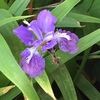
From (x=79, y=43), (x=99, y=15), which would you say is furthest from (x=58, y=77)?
(x=99, y=15)

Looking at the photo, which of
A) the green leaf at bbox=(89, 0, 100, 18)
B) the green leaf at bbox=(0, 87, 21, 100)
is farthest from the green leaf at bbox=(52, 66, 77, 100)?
the green leaf at bbox=(89, 0, 100, 18)

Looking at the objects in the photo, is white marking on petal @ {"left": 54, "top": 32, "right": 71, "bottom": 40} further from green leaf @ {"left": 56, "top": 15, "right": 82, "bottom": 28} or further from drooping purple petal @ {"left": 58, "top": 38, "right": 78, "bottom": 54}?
green leaf @ {"left": 56, "top": 15, "right": 82, "bottom": 28}

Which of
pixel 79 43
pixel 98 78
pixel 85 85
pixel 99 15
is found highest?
pixel 79 43

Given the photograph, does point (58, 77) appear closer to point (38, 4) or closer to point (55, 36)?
point (55, 36)

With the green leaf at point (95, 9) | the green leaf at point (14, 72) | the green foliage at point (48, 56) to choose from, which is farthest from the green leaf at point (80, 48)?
the green leaf at point (95, 9)

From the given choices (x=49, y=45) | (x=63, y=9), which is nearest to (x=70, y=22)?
(x=63, y=9)

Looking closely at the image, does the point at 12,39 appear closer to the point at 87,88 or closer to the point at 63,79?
the point at 63,79
